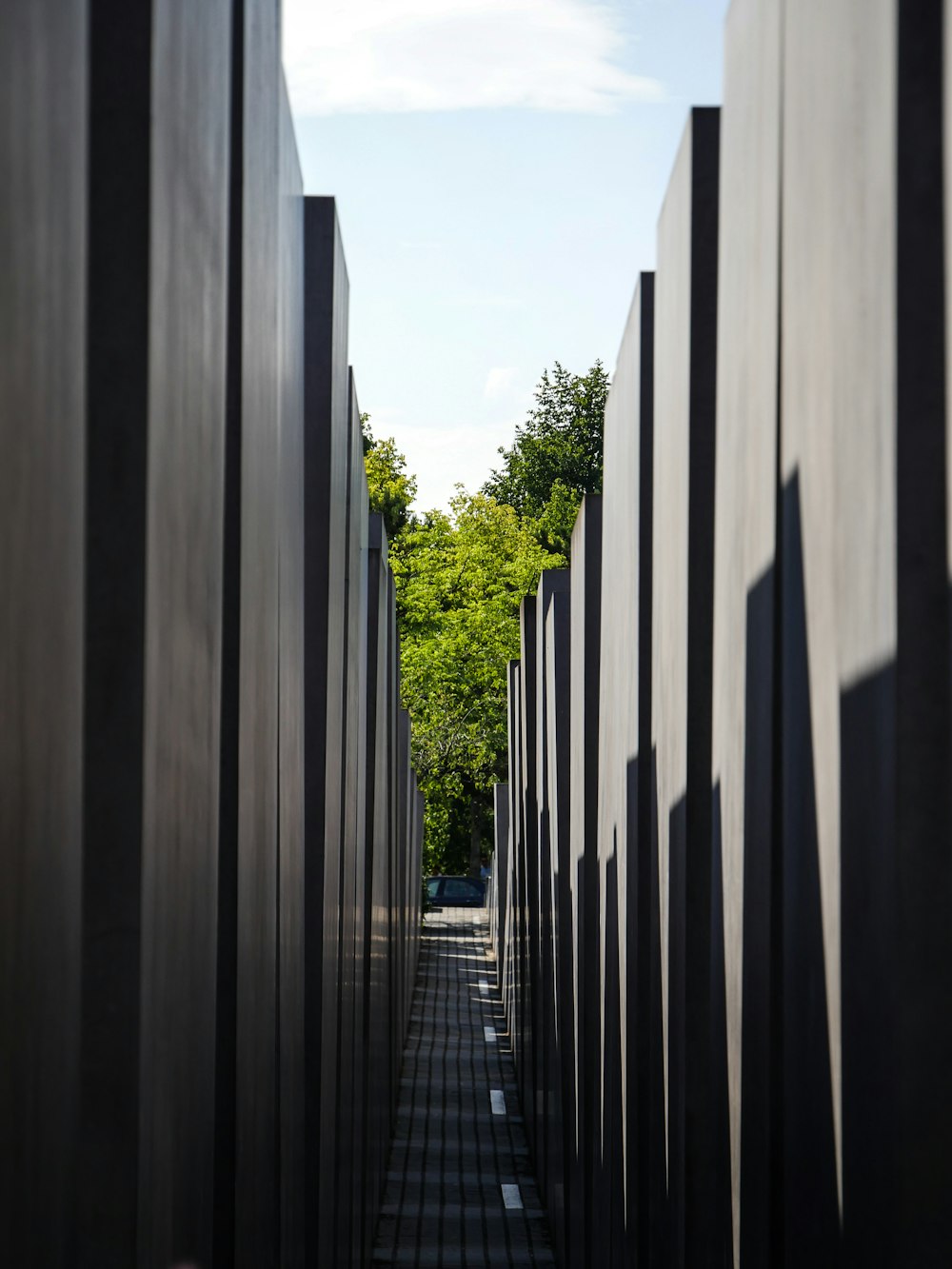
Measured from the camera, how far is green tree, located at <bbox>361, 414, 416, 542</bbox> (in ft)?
177

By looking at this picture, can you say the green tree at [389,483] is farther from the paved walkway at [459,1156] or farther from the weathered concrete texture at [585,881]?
the weathered concrete texture at [585,881]
